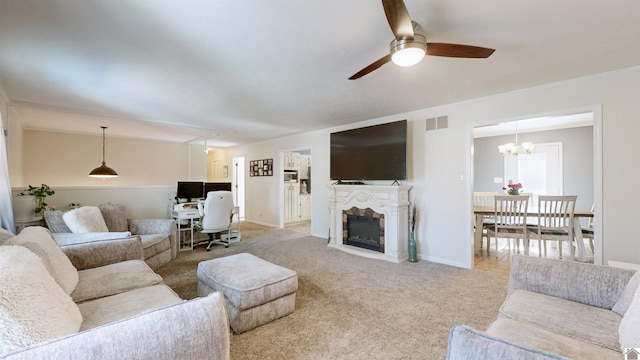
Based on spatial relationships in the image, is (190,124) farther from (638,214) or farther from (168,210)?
(638,214)

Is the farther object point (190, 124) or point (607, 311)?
point (190, 124)

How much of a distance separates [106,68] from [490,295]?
4.37 meters

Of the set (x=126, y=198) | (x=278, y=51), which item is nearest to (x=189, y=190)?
(x=126, y=198)

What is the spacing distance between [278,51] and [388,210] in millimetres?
2794

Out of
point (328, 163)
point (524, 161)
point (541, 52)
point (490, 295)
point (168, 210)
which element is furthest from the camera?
point (524, 161)

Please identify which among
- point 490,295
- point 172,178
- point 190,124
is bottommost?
point 490,295

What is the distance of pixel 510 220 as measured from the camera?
4035 mm

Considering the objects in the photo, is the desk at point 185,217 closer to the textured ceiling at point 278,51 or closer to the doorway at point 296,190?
the textured ceiling at point 278,51

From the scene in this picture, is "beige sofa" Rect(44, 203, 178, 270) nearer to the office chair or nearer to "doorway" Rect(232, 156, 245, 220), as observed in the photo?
the office chair

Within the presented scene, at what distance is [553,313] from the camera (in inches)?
56.1

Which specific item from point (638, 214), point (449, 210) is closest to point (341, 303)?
point (449, 210)

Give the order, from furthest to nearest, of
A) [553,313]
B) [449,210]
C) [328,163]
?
[328,163]
[449,210]
[553,313]

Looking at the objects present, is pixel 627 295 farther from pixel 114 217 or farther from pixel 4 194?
pixel 114 217

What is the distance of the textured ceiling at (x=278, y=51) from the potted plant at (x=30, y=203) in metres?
1.20
